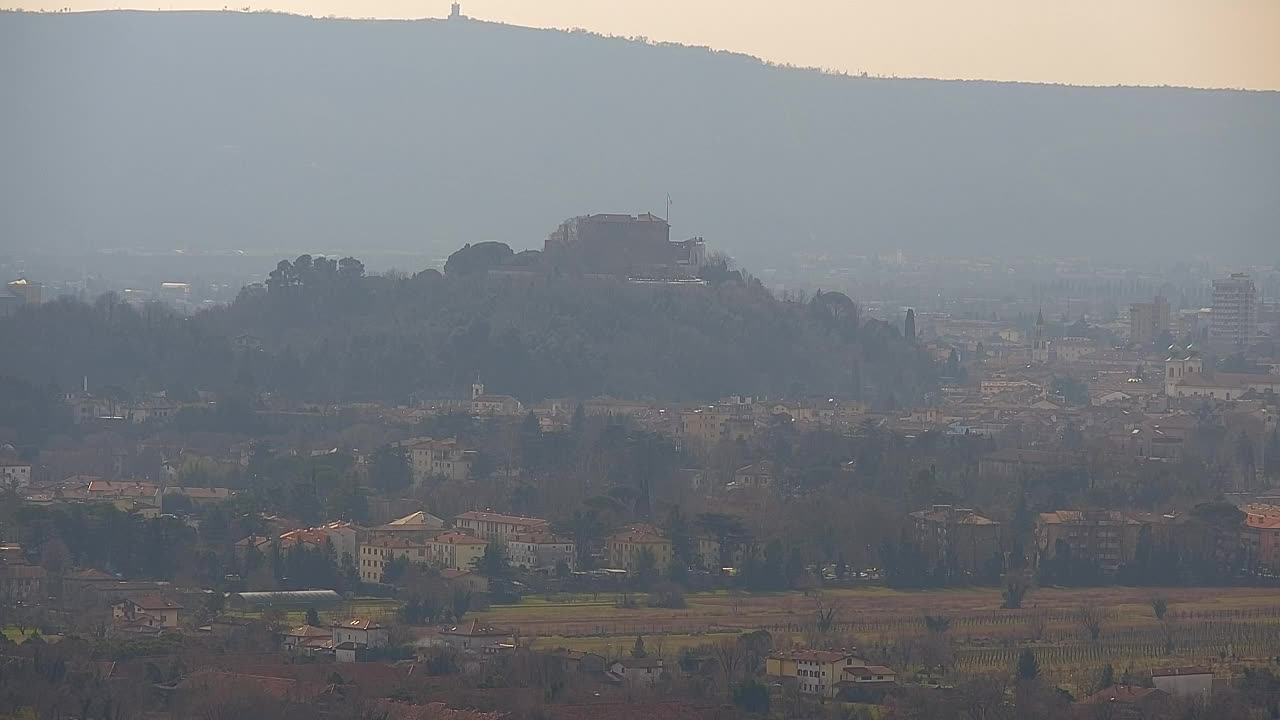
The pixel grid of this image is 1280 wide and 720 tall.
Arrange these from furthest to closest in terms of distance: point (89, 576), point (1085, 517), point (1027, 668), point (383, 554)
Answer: point (1085, 517) < point (383, 554) < point (89, 576) < point (1027, 668)

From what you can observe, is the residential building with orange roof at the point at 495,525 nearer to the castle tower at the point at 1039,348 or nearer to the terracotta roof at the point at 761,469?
the terracotta roof at the point at 761,469

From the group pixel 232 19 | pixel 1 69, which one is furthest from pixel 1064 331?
pixel 232 19

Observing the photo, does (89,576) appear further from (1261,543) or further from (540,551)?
(1261,543)

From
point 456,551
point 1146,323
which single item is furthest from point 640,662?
point 1146,323

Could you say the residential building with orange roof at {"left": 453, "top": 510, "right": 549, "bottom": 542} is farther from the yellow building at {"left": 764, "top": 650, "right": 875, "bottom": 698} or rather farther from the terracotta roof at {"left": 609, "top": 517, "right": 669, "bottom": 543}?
the yellow building at {"left": 764, "top": 650, "right": 875, "bottom": 698}

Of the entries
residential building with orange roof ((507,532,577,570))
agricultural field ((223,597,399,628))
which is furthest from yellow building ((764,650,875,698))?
residential building with orange roof ((507,532,577,570))

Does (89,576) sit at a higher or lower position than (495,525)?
lower
